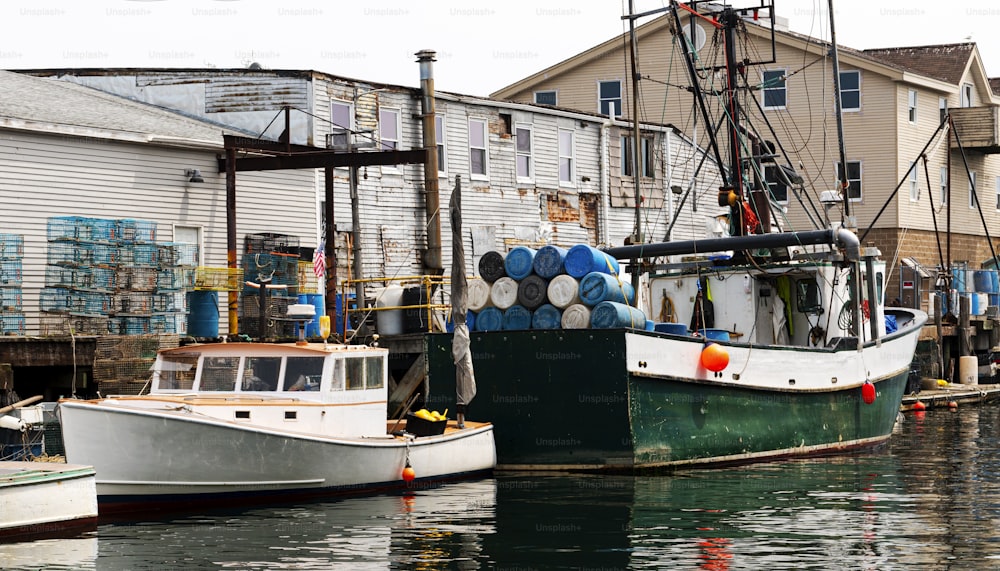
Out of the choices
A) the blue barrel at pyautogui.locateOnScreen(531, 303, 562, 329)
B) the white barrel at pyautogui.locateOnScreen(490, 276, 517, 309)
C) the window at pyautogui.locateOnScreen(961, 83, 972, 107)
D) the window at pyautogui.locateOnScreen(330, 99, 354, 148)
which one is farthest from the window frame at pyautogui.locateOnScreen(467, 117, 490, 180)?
the window at pyautogui.locateOnScreen(961, 83, 972, 107)

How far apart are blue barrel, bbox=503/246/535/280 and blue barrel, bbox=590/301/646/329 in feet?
4.46

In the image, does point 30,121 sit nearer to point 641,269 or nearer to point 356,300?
point 356,300

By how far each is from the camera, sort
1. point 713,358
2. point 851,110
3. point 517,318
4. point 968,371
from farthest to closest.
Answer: point 851,110
point 968,371
point 517,318
point 713,358

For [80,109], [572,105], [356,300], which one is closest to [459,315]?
[356,300]

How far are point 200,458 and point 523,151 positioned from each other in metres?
20.6

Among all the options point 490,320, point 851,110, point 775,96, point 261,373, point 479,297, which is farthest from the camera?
point 775,96

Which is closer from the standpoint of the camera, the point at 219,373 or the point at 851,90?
the point at 219,373

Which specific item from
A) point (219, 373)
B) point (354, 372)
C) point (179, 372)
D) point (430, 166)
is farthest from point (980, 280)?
point (179, 372)

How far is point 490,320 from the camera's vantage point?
827 inches

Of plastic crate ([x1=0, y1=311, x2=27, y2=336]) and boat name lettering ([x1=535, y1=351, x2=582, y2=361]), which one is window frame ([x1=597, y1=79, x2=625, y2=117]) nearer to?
plastic crate ([x1=0, y1=311, x2=27, y2=336])

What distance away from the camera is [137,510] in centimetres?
1633

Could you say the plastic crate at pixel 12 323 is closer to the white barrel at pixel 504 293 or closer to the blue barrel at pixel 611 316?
the white barrel at pixel 504 293

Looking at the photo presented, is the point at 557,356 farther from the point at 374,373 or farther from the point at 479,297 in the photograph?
the point at 374,373

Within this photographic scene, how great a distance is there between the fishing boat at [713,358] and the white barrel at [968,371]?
556 inches
